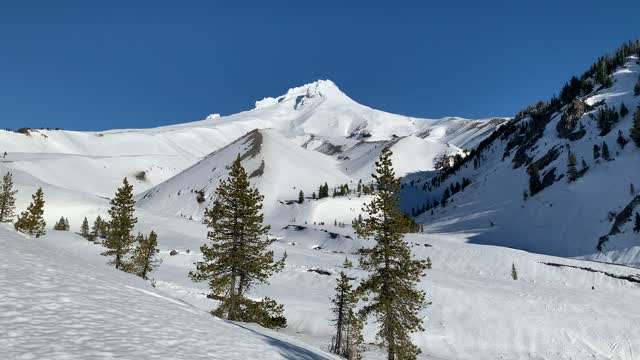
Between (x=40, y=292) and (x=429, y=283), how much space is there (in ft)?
162

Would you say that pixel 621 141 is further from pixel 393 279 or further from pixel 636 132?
pixel 393 279

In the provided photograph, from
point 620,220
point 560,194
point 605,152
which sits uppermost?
point 605,152

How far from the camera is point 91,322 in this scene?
7898mm

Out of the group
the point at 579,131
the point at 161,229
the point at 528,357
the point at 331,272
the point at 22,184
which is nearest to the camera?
the point at 528,357

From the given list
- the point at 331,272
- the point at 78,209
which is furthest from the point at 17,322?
the point at 78,209

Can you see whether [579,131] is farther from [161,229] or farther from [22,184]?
[22,184]

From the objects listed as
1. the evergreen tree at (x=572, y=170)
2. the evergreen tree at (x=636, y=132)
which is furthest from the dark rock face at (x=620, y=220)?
the evergreen tree at (x=636, y=132)

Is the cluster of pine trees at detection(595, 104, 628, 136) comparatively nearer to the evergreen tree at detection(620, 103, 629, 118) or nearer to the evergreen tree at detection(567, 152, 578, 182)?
the evergreen tree at detection(620, 103, 629, 118)

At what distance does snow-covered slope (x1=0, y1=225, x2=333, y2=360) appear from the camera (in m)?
6.43

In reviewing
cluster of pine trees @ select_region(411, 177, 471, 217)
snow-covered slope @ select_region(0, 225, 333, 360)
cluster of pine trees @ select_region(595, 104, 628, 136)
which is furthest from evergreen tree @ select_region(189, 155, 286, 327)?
cluster of pine trees @ select_region(411, 177, 471, 217)

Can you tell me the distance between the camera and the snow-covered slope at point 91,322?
6.43m

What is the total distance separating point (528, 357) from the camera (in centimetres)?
3981

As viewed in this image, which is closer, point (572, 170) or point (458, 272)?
point (458, 272)

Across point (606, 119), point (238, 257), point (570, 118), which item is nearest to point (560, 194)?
point (606, 119)
